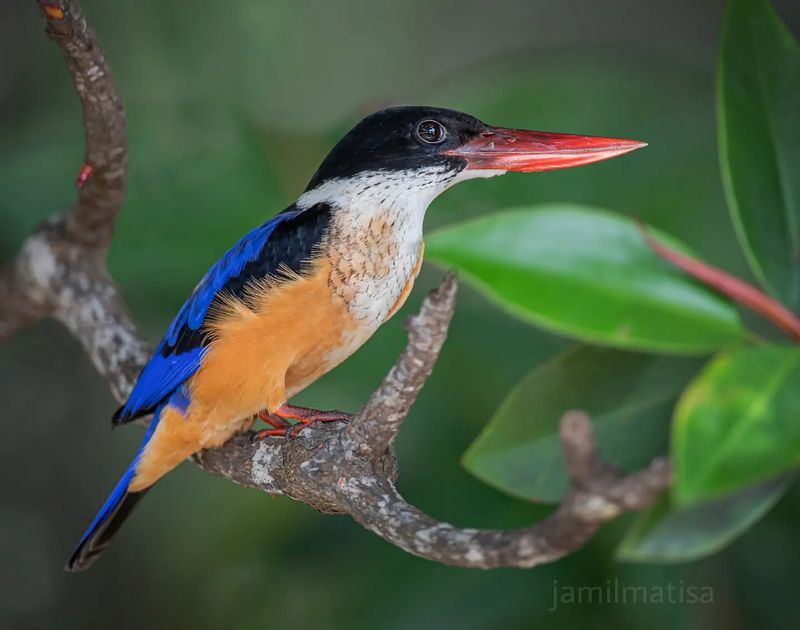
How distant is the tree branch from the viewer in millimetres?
902

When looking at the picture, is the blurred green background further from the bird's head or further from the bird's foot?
the bird's head

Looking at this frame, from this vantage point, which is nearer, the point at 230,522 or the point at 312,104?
the point at 230,522

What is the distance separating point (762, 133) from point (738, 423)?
438 millimetres

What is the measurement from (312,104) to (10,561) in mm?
1862

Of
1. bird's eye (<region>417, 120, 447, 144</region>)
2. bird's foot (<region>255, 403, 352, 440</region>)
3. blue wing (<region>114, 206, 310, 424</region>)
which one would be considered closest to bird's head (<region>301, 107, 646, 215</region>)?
bird's eye (<region>417, 120, 447, 144</region>)

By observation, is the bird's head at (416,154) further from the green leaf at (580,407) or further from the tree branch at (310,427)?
the green leaf at (580,407)

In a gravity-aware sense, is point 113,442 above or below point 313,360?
below

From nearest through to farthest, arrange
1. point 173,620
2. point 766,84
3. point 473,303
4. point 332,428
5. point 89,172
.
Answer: point 766,84 → point 332,428 → point 89,172 → point 473,303 → point 173,620

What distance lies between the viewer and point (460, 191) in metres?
2.78

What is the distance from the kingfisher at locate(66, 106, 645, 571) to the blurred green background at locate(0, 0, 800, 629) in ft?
2.33

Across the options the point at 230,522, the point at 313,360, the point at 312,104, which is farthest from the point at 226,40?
the point at 313,360

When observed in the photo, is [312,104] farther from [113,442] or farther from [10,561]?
[10,561]

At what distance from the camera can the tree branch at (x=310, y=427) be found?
2.96 feet

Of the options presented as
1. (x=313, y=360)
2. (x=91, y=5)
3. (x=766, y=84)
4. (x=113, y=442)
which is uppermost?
(x=91, y=5)
